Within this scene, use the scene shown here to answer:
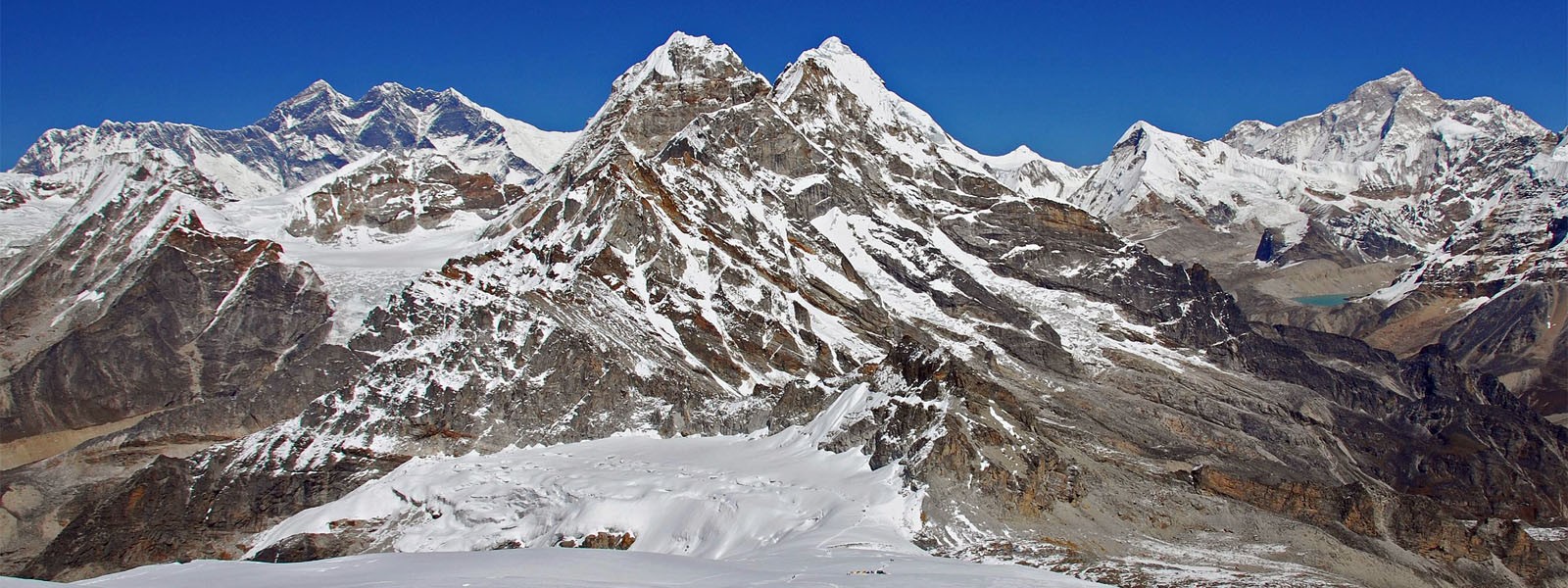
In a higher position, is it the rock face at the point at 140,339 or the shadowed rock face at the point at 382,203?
the shadowed rock face at the point at 382,203

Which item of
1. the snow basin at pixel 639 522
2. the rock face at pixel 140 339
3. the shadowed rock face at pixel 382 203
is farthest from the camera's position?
the shadowed rock face at pixel 382 203

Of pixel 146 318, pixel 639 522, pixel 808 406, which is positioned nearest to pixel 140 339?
pixel 146 318

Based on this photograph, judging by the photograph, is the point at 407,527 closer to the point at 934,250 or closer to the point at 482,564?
the point at 482,564

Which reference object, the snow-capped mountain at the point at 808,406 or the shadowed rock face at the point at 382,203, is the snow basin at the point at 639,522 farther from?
the shadowed rock face at the point at 382,203

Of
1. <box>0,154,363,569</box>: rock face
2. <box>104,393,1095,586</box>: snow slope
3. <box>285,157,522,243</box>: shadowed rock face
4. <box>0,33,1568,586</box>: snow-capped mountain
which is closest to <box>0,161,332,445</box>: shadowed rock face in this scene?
<box>0,154,363,569</box>: rock face

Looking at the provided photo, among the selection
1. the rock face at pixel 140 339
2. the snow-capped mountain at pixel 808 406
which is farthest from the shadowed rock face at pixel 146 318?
the snow-capped mountain at pixel 808 406

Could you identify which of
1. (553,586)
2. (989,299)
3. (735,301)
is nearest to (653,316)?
(735,301)

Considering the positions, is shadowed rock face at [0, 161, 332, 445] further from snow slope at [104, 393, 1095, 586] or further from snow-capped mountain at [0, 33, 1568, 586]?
snow slope at [104, 393, 1095, 586]

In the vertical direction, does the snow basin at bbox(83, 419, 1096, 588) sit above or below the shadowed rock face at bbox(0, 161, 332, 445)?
below
